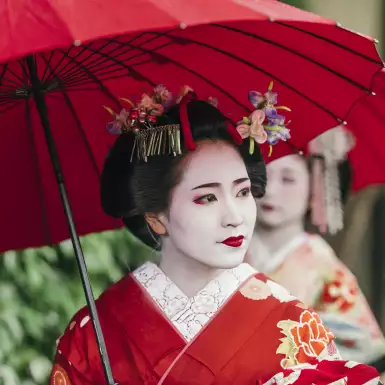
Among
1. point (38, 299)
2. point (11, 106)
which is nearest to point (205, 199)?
point (11, 106)

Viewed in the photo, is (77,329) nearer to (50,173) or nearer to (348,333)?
(50,173)

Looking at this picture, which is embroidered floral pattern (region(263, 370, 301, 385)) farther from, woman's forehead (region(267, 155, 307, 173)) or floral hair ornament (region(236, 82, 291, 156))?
woman's forehead (region(267, 155, 307, 173))

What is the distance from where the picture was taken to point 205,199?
7.46 ft

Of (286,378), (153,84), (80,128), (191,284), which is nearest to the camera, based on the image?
(286,378)

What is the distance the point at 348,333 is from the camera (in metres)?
3.72

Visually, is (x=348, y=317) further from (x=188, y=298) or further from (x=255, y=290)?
(x=188, y=298)

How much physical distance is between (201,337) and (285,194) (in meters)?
1.61

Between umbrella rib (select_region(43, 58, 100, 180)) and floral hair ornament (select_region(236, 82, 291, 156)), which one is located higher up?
floral hair ornament (select_region(236, 82, 291, 156))

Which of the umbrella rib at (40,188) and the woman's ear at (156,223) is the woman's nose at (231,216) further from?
the umbrella rib at (40,188)

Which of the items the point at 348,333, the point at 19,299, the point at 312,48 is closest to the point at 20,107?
the point at 312,48

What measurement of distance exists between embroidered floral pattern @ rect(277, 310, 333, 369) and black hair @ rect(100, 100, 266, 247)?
1.39 ft

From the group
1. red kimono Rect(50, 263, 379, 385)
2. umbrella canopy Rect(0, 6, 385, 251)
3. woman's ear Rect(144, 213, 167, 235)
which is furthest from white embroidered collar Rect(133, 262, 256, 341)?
umbrella canopy Rect(0, 6, 385, 251)

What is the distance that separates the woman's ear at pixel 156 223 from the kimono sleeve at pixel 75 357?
341mm

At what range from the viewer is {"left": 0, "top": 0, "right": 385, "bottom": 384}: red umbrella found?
2.22 metres
